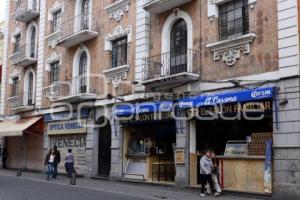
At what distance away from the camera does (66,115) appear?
25422 mm

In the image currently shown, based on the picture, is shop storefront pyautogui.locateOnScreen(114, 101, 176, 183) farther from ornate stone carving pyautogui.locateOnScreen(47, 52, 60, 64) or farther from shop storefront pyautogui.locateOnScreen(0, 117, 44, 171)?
shop storefront pyautogui.locateOnScreen(0, 117, 44, 171)

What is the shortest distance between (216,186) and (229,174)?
1.95 ft

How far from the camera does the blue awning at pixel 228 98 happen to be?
14.8 metres

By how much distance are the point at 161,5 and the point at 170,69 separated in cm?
248

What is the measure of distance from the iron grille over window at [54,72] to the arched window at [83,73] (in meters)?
2.38

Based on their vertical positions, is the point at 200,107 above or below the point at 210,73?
below

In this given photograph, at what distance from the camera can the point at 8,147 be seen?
33.2m

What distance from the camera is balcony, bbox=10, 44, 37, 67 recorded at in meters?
29.1

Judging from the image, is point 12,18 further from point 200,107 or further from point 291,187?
point 291,187

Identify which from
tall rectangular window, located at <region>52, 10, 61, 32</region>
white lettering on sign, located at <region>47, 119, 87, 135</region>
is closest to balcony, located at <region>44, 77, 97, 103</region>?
white lettering on sign, located at <region>47, 119, 87, 135</region>

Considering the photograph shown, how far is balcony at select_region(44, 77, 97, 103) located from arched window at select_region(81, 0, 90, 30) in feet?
8.71

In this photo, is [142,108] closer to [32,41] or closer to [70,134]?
[70,134]

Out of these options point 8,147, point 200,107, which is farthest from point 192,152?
point 8,147

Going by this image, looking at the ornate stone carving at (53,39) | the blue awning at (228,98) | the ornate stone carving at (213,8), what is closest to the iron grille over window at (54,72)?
the ornate stone carving at (53,39)
